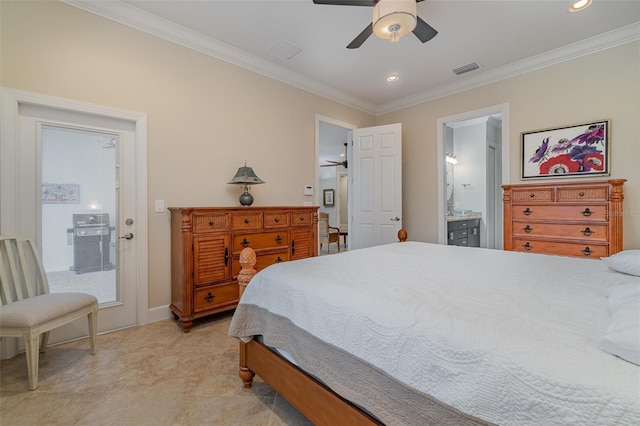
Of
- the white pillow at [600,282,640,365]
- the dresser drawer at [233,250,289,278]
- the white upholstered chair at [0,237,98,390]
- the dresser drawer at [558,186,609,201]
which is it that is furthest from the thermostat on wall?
the white pillow at [600,282,640,365]

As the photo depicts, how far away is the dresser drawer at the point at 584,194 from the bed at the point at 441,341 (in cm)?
135

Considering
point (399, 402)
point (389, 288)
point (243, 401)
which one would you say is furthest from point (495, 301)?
point (243, 401)

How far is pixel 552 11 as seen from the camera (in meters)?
2.49

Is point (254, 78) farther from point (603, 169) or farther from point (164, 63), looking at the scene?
point (603, 169)

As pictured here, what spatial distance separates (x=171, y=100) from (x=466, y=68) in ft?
11.4

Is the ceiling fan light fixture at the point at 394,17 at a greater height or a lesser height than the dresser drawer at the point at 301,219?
greater

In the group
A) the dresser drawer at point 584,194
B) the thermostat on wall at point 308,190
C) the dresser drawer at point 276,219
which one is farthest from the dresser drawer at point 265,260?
the dresser drawer at point 584,194

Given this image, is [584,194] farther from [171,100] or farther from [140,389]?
[171,100]

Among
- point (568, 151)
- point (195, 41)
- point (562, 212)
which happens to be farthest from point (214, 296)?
point (568, 151)

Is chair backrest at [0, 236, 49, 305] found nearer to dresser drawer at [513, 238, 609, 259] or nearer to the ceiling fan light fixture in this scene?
the ceiling fan light fixture

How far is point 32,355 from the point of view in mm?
1664

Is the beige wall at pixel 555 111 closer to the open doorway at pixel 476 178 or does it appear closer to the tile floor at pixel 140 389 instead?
the open doorway at pixel 476 178

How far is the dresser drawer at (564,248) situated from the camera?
251 cm

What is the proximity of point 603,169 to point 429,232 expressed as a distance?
1.99 metres
